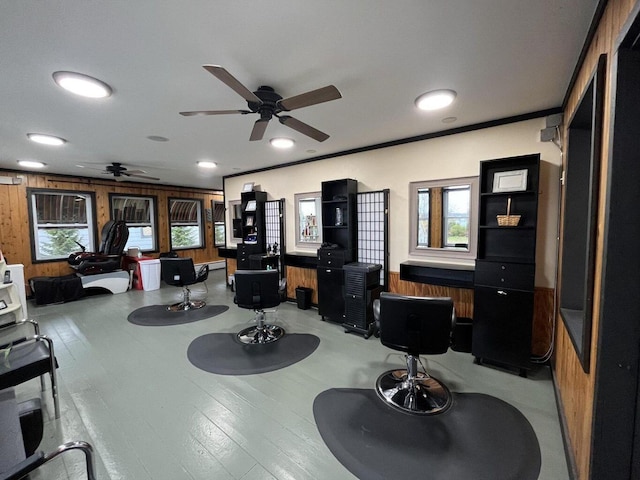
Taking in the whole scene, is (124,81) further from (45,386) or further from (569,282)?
(569,282)

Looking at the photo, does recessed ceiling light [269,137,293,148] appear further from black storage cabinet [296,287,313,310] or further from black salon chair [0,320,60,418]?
black salon chair [0,320,60,418]

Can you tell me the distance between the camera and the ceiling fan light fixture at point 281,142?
11.6 ft

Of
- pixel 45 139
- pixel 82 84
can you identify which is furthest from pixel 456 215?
pixel 45 139

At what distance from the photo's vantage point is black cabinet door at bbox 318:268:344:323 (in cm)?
390

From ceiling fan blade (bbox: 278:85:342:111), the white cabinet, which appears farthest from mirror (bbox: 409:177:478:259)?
the white cabinet

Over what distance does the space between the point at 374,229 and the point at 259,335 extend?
86.0 inches

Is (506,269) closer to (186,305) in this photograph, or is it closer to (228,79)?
(228,79)

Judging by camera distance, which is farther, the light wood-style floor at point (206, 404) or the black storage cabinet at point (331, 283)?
the black storage cabinet at point (331, 283)

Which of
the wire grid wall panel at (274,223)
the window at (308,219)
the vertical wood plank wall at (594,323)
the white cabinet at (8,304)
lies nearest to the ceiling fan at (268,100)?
the vertical wood plank wall at (594,323)

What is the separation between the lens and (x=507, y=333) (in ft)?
8.42

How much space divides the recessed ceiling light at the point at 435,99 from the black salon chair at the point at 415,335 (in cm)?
172

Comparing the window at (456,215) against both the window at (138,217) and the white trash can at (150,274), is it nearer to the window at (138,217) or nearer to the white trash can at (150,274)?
the white trash can at (150,274)

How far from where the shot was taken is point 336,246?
409cm

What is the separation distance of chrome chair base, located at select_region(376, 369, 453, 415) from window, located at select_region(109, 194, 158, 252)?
706 cm
